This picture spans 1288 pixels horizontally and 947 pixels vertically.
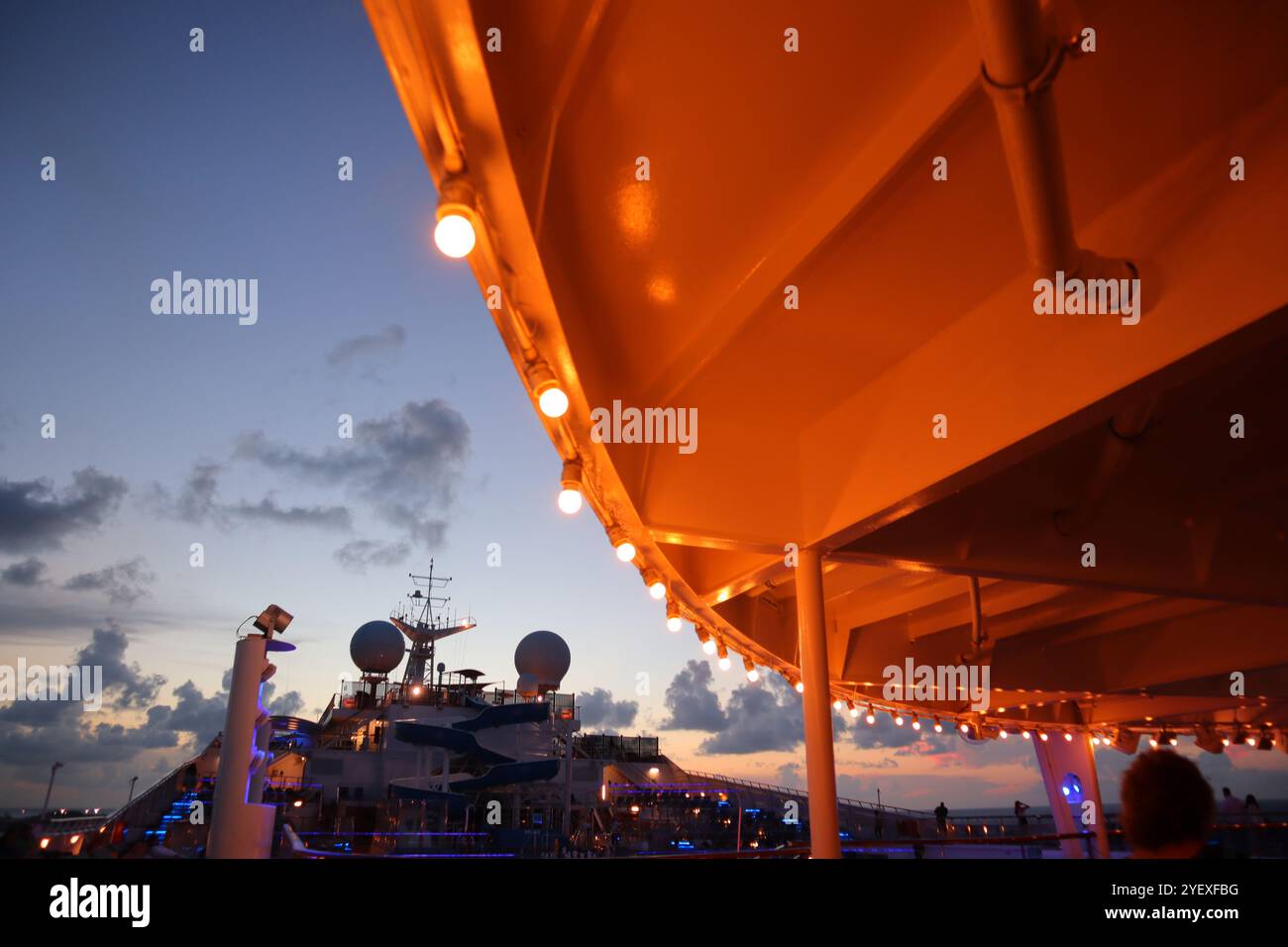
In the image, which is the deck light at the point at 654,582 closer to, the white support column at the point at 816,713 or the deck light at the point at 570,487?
the white support column at the point at 816,713

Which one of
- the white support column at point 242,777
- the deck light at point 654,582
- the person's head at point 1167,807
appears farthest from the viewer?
the white support column at point 242,777

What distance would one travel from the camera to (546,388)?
439cm

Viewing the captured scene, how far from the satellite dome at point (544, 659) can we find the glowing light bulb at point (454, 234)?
4740 cm

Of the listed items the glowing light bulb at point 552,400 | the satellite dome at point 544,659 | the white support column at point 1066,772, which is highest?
the glowing light bulb at point 552,400

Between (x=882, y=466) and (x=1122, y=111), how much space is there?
362cm

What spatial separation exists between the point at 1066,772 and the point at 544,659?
3175 centimetres

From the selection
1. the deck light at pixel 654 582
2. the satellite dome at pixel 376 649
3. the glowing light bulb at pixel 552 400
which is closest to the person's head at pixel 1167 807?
the glowing light bulb at pixel 552 400

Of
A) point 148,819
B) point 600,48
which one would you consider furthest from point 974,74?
point 148,819

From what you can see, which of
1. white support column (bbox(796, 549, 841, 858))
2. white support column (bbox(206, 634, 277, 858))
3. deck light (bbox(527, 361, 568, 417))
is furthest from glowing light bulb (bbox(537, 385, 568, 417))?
white support column (bbox(206, 634, 277, 858))

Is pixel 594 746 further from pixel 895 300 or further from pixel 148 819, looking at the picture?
pixel 895 300

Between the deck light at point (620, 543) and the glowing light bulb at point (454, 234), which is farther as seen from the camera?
the deck light at point (620, 543)

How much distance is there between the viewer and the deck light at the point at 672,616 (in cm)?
1086

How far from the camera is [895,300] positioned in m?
6.43
